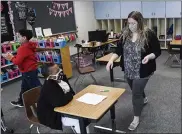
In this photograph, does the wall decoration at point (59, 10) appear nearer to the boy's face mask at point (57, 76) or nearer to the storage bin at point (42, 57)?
the storage bin at point (42, 57)

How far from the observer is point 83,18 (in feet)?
24.4

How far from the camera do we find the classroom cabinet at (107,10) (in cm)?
740

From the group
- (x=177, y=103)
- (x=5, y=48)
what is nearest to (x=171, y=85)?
(x=177, y=103)

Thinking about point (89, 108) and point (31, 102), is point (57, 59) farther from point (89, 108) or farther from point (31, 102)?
point (89, 108)

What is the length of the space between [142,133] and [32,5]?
455 cm

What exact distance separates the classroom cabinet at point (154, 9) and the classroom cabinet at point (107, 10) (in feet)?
3.20

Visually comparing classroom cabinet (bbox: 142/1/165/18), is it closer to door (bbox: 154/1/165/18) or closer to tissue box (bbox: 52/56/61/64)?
door (bbox: 154/1/165/18)

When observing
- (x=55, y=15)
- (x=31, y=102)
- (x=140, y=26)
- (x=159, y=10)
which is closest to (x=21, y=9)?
(x=55, y=15)

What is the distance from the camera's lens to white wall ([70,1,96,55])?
7121mm

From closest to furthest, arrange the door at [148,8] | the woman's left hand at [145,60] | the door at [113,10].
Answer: the woman's left hand at [145,60] → the door at [148,8] → the door at [113,10]

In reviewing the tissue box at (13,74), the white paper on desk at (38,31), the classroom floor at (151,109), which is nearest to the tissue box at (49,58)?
the tissue box at (13,74)

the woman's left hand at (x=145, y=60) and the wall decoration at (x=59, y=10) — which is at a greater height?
the wall decoration at (x=59, y=10)

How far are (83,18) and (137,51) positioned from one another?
219 inches

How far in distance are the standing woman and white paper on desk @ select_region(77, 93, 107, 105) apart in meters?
0.43
